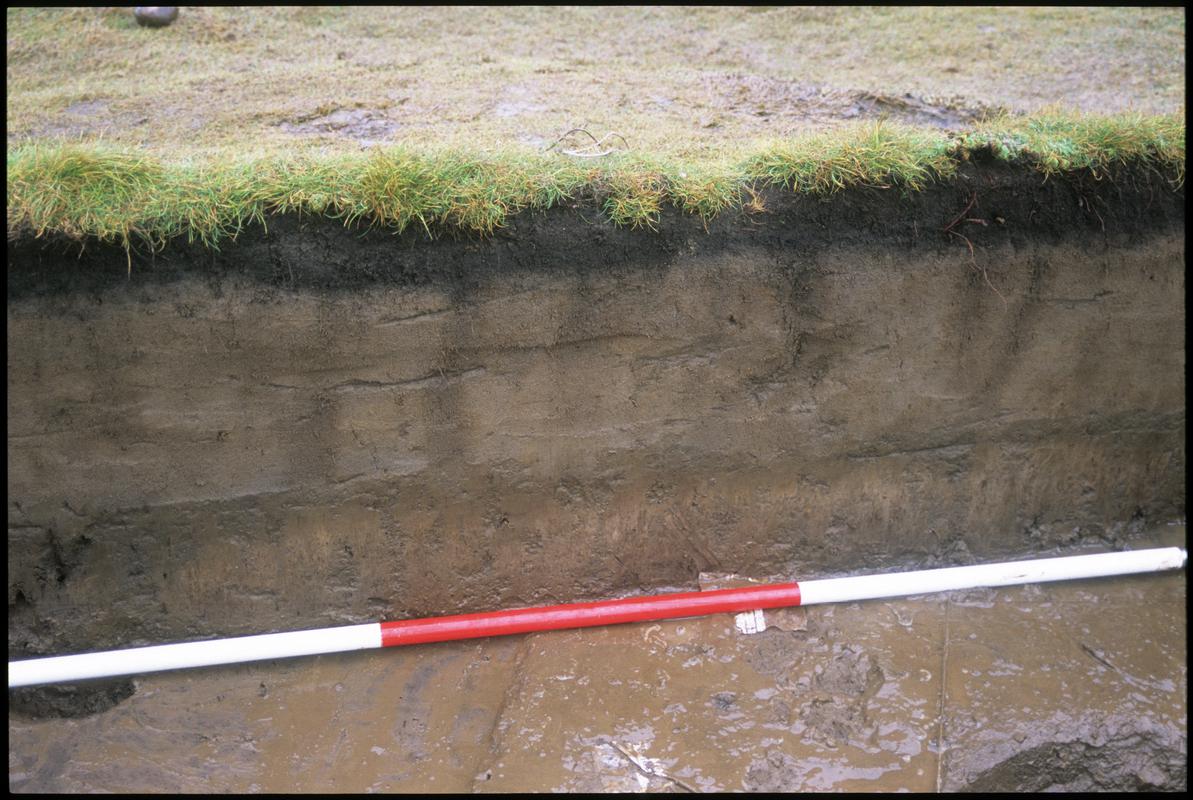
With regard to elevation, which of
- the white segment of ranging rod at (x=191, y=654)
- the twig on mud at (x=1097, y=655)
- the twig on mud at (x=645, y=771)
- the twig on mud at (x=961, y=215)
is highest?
the twig on mud at (x=961, y=215)

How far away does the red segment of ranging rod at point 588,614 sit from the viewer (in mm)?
3008

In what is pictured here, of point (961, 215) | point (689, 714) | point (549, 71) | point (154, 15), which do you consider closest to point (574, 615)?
point (689, 714)

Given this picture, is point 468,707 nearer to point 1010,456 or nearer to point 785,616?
point 785,616

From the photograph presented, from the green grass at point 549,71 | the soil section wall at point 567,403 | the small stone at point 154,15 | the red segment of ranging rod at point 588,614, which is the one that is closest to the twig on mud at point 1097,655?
the soil section wall at point 567,403

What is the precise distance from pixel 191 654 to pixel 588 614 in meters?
1.19

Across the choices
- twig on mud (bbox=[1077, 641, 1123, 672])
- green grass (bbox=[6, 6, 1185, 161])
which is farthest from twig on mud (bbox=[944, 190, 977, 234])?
twig on mud (bbox=[1077, 641, 1123, 672])

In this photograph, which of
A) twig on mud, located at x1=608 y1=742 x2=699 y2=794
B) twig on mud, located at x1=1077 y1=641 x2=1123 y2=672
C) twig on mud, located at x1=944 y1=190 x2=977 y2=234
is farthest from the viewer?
twig on mud, located at x1=944 y1=190 x2=977 y2=234

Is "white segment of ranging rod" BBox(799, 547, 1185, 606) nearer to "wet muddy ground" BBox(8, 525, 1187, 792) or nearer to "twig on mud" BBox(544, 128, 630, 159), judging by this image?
"wet muddy ground" BBox(8, 525, 1187, 792)

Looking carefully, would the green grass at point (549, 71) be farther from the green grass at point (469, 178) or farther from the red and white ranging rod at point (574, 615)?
the red and white ranging rod at point (574, 615)

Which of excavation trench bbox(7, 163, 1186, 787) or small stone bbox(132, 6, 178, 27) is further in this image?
small stone bbox(132, 6, 178, 27)

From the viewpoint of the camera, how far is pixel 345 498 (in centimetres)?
300

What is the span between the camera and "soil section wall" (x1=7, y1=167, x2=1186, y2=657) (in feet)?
9.12

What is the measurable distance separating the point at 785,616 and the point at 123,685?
2.03 metres

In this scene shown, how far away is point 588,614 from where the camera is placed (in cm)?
303
